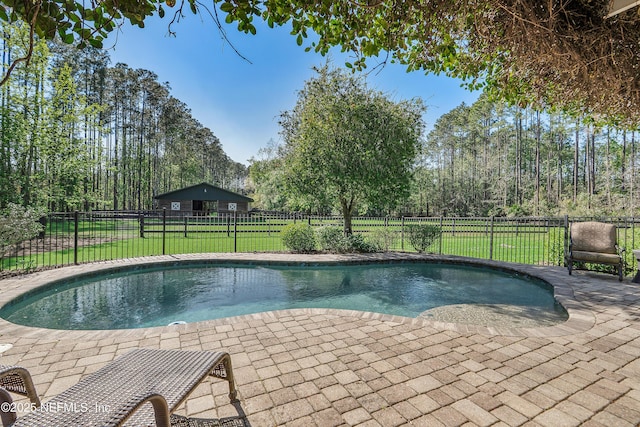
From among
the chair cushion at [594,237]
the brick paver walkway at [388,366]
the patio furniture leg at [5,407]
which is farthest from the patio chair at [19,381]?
the chair cushion at [594,237]

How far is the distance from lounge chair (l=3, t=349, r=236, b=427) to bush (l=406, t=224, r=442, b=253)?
27.1 ft

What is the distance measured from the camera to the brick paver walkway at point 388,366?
6.42ft

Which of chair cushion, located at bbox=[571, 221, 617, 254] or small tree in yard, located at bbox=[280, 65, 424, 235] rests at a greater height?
small tree in yard, located at bbox=[280, 65, 424, 235]

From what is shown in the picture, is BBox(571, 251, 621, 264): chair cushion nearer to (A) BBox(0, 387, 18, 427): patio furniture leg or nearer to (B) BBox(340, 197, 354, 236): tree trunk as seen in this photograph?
(B) BBox(340, 197, 354, 236): tree trunk

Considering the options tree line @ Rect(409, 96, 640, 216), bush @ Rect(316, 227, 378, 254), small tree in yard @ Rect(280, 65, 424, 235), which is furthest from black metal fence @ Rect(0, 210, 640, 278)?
tree line @ Rect(409, 96, 640, 216)

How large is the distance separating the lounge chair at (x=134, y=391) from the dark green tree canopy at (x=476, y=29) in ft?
6.89

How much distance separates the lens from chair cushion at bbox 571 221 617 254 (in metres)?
5.54

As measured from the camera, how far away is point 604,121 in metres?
5.61

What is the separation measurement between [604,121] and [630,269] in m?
3.12

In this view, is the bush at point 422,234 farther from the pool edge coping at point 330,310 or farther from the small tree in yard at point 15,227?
the small tree in yard at point 15,227

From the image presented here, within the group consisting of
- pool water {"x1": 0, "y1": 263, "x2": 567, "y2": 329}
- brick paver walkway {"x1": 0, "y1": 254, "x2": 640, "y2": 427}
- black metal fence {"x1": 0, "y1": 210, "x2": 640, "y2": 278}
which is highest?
black metal fence {"x1": 0, "y1": 210, "x2": 640, "y2": 278}

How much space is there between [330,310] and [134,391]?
2816 mm

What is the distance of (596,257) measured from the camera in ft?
18.1

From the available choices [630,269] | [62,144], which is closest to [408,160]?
[630,269]
